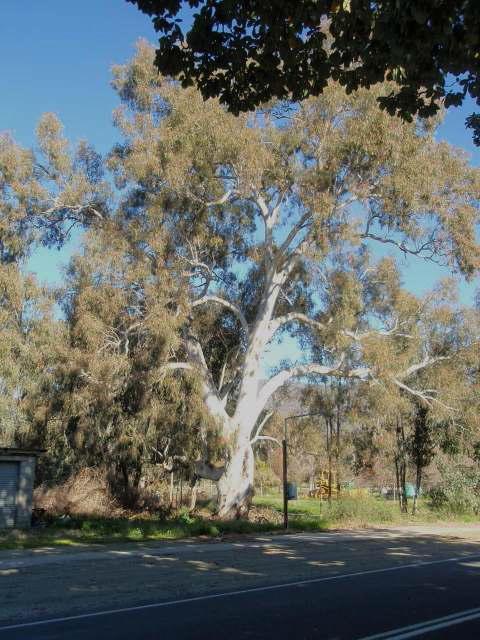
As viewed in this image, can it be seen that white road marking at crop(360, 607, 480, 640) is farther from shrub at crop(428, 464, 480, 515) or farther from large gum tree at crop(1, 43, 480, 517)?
shrub at crop(428, 464, 480, 515)

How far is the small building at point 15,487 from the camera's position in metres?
25.2

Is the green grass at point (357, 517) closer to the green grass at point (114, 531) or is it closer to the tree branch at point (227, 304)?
the green grass at point (114, 531)

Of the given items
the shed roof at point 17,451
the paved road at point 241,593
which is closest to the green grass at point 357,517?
the paved road at point 241,593

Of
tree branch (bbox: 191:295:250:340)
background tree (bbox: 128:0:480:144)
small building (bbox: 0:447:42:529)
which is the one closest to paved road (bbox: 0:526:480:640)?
background tree (bbox: 128:0:480:144)

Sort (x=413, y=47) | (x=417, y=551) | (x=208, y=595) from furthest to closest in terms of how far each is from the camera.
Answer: (x=417, y=551), (x=208, y=595), (x=413, y=47)

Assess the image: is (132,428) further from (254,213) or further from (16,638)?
(16,638)

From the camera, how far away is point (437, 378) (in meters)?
29.7


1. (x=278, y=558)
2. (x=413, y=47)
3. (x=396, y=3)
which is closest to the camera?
(x=396, y=3)

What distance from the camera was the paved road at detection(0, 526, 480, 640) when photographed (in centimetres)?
781

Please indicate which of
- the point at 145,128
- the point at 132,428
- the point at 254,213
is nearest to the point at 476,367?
the point at 254,213

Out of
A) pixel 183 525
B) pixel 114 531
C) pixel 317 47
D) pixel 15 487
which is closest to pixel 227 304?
pixel 183 525

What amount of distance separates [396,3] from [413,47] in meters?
0.71

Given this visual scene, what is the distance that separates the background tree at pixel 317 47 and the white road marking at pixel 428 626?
6149 mm

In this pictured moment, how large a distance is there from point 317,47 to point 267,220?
69.4 feet
